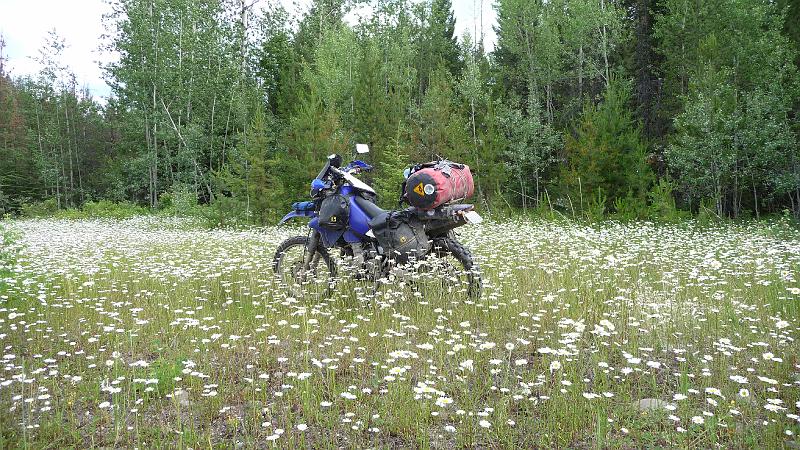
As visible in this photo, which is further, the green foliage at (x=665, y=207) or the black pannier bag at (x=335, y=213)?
the green foliage at (x=665, y=207)

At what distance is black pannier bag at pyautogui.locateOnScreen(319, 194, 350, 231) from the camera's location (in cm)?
695

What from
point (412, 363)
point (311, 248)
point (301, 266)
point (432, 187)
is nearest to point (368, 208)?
point (311, 248)

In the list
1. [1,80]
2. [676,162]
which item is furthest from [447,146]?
[1,80]

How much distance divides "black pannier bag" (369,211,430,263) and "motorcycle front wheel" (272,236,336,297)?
37.1 inches

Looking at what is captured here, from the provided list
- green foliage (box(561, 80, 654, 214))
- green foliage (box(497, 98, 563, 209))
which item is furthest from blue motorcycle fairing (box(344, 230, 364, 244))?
green foliage (box(497, 98, 563, 209))

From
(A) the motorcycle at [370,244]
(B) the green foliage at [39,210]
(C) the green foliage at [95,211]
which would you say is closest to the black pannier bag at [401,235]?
(A) the motorcycle at [370,244]

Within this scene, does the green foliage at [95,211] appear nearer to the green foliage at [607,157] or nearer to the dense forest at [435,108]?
the dense forest at [435,108]

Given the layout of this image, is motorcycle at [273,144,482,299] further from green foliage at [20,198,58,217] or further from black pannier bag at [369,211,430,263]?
green foliage at [20,198,58,217]

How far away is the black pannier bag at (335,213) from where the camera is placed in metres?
6.95

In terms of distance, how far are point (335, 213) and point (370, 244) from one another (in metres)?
0.61

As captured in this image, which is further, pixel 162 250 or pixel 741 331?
pixel 162 250

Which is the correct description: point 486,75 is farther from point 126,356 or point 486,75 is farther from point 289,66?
point 126,356

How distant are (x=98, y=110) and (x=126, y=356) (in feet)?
146

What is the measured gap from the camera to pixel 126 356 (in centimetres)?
497
